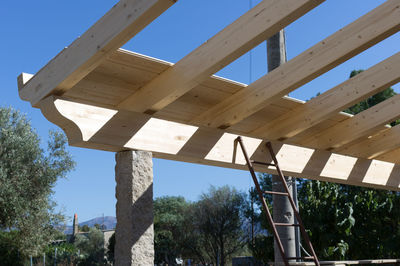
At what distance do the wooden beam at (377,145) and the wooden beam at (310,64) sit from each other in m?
2.07

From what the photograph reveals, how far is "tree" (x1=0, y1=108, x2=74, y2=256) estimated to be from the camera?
1135cm

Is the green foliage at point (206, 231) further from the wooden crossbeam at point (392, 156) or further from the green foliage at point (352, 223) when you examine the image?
the wooden crossbeam at point (392, 156)

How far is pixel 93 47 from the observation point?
106 inches

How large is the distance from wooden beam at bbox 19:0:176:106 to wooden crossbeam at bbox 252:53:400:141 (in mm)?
2424

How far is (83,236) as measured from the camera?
29297 mm

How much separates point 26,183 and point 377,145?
913 centimetres

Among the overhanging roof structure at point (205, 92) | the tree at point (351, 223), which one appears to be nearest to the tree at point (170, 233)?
the tree at point (351, 223)

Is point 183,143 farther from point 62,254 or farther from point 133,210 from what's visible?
point 62,254

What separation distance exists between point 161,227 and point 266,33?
2203cm

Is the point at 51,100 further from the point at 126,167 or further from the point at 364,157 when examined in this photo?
the point at 364,157

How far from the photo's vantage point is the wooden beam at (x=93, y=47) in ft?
7.88

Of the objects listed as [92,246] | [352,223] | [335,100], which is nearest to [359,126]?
[335,100]

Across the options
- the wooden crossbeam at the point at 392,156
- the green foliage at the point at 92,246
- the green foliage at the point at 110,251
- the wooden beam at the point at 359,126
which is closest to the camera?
the wooden beam at the point at 359,126

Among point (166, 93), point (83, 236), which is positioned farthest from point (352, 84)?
point (83, 236)
